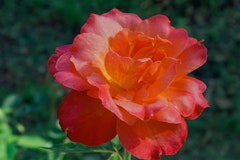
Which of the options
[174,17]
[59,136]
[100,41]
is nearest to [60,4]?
[174,17]

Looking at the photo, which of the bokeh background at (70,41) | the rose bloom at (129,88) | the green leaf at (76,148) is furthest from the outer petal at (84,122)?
the bokeh background at (70,41)

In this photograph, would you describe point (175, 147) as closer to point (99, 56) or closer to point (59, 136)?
point (99, 56)

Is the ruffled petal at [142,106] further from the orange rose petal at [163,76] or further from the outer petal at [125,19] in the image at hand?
the outer petal at [125,19]

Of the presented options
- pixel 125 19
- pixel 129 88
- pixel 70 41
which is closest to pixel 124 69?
pixel 129 88

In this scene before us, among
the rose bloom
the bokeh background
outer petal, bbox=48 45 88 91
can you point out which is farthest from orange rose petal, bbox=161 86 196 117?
the bokeh background

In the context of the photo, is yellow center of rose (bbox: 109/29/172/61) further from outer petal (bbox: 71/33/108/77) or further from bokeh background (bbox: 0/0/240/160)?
bokeh background (bbox: 0/0/240/160)

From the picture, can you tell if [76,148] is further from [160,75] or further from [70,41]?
[70,41]
